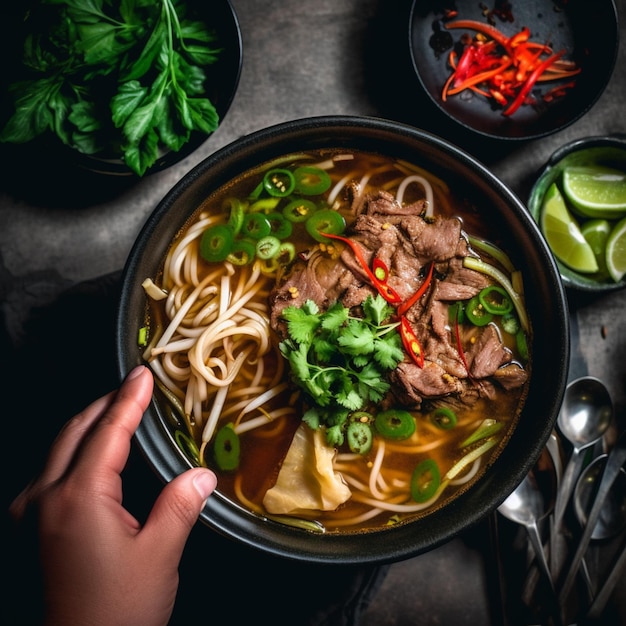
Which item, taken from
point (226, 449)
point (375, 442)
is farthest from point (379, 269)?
point (226, 449)

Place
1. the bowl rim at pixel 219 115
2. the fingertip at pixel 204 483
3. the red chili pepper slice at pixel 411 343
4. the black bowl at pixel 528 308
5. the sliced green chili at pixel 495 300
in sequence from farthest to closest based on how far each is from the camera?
1. the bowl rim at pixel 219 115
2. the sliced green chili at pixel 495 300
3. the red chili pepper slice at pixel 411 343
4. the black bowl at pixel 528 308
5. the fingertip at pixel 204 483

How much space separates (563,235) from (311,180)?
1417 millimetres

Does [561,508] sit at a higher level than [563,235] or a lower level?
lower

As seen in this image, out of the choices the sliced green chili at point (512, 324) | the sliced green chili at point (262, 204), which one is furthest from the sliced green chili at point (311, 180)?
the sliced green chili at point (512, 324)

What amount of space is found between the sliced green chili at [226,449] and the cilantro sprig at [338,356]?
0.39 m

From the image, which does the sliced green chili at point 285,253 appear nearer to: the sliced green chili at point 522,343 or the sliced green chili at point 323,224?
the sliced green chili at point 323,224

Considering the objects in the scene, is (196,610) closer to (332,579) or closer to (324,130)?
(332,579)

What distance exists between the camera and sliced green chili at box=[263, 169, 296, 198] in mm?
3066

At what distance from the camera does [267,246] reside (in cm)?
308

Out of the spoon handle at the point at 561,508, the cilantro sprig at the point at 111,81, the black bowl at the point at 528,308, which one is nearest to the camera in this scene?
the black bowl at the point at 528,308

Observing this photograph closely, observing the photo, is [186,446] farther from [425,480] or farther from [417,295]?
[417,295]

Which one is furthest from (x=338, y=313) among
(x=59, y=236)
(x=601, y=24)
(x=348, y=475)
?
(x=601, y=24)

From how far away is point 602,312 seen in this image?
366cm

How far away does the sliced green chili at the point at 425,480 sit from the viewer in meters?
3.02
